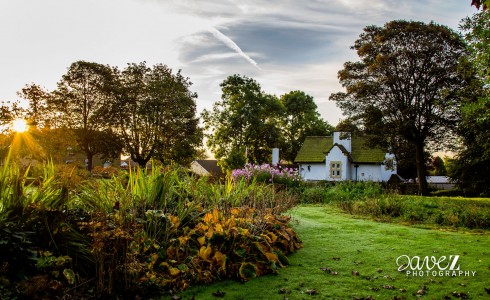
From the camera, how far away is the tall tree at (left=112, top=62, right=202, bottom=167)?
35375 millimetres

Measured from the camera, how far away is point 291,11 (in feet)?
32.1

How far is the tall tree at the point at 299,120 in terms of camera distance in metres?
50.7

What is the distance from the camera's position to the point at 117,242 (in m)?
4.23

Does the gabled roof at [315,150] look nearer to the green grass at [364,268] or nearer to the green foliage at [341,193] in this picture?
the green foliage at [341,193]

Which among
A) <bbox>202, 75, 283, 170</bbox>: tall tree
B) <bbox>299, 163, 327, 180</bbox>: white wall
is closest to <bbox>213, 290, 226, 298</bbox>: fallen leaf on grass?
<bbox>299, 163, 327, 180</bbox>: white wall

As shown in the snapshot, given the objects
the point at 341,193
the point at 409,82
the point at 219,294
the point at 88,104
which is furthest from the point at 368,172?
the point at 219,294

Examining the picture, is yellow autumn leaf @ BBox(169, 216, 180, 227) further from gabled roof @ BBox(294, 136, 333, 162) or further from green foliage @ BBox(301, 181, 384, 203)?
gabled roof @ BBox(294, 136, 333, 162)

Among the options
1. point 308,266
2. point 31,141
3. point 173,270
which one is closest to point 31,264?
point 173,270

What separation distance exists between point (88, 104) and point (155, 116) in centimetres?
644

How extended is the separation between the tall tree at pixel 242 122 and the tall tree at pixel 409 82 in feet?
59.7

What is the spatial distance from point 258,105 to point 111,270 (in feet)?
132

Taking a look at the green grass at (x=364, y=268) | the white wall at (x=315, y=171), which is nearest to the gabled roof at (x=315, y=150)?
the white wall at (x=315, y=171)

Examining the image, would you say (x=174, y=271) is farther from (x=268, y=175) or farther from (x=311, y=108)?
(x=311, y=108)

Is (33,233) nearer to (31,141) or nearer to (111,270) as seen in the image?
(111,270)
